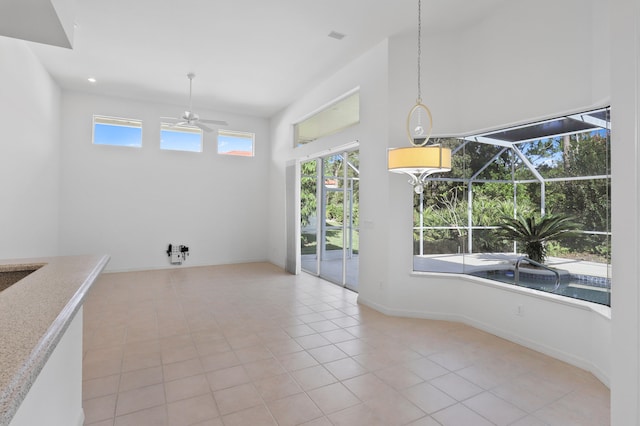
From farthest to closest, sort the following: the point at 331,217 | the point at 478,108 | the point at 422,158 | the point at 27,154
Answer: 1. the point at 331,217
2. the point at 27,154
3. the point at 478,108
4. the point at 422,158

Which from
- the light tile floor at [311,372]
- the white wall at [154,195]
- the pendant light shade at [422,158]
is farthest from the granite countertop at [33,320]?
the white wall at [154,195]

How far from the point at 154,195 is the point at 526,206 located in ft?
22.9

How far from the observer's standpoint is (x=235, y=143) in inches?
324

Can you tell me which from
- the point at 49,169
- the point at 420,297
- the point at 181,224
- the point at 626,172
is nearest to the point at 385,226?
the point at 420,297

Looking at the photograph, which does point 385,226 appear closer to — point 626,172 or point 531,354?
point 531,354

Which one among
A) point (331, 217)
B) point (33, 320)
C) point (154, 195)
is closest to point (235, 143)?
point (154, 195)

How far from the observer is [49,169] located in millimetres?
5910

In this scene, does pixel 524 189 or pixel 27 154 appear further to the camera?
pixel 27 154

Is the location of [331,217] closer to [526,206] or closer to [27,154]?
[526,206]

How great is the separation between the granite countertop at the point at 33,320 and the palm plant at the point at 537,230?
4023 mm

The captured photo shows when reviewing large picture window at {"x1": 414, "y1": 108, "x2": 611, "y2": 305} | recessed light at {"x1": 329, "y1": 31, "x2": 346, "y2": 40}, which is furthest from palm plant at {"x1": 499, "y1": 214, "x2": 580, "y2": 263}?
recessed light at {"x1": 329, "y1": 31, "x2": 346, "y2": 40}

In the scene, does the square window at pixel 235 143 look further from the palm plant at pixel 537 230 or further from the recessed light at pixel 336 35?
the palm plant at pixel 537 230

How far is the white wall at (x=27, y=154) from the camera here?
422cm

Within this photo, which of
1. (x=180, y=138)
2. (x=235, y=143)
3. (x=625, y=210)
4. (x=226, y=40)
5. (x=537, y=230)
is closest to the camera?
(x=625, y=210)
